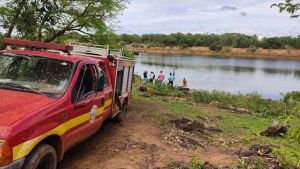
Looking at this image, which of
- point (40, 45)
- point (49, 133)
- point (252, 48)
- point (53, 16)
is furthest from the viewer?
point (252, 48)

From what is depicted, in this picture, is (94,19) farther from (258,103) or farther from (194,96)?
(258,103)

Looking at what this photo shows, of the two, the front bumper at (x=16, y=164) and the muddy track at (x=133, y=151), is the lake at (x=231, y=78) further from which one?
the front bumper at (x=16, y=164)

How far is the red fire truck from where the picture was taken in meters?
4.92

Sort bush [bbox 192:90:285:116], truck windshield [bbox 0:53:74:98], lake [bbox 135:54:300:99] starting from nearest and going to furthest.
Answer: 1. truck windshield [bbox 0:53:74:98]
2. bush [bbox 192:90:285:116]
3. lake [bbox 135:54:300:99]

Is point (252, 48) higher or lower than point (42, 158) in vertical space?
lower

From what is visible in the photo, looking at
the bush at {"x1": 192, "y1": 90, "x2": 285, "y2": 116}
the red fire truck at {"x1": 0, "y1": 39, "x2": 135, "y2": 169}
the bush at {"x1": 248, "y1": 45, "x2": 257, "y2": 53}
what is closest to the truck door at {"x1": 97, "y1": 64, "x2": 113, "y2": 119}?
the red fire truck at {"x1": 0, "y1": 39, "x2": 135, "y2": 169}

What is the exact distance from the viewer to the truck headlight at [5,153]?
15.2 feet

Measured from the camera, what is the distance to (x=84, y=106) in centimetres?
686

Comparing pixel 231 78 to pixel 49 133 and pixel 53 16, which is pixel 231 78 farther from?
pixel 49 133

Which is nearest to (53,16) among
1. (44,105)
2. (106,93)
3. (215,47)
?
(106,93)

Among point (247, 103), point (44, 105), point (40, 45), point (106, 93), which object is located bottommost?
point (247, 103)

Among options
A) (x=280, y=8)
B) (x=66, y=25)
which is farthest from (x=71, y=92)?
(x=66, y=25)

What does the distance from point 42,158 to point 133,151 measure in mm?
3442

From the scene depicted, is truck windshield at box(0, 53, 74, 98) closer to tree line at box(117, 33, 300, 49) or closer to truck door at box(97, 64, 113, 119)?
truck door at box(97, 64, 113, 119)
